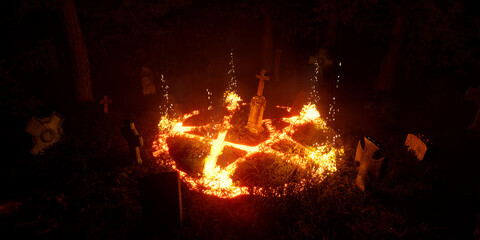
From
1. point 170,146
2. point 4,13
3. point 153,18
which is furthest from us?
point 153,18

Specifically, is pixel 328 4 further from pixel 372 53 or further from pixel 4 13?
pixel 4 13

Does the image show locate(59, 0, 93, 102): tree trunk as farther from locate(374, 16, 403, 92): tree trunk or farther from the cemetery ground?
locate(374, 16, 403, 92): tree trunk

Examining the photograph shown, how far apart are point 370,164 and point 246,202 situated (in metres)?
2.61

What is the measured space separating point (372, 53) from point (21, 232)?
36.9ft

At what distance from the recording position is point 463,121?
8492mm

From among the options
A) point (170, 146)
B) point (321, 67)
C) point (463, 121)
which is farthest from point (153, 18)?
point (463, 121)

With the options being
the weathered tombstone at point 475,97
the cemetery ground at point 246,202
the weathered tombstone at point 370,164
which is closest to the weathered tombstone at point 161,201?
the cemetery ground at point 246,202

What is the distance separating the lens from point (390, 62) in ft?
29.3

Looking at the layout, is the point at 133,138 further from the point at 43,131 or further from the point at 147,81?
the point at 147,81

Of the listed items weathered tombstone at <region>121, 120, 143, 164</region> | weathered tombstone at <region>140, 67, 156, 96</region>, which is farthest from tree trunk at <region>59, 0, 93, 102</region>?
weathered tombstone at <region>121, 120, 143, 164</region>

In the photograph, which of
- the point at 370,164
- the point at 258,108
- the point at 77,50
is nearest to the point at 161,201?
the point at 370,164

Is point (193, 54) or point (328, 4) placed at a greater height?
point (328, 4)

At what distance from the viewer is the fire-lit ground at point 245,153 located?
19.7 feet

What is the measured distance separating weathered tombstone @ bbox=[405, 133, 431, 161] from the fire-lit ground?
1.63 metres
